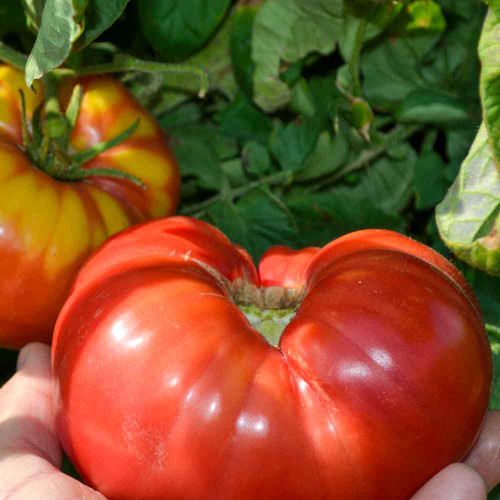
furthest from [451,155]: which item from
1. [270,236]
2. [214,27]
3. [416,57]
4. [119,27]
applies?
[119,27]

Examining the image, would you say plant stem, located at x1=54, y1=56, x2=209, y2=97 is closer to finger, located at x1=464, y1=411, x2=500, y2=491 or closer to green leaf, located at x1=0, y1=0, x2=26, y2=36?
green leaf, located at x1=0, y1=0, x2=26, y2=36

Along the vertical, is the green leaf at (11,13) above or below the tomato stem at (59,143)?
above

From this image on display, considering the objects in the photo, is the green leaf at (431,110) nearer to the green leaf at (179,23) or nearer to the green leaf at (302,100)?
the green leaf at (302,100)

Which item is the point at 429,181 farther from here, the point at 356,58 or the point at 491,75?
the point at 491,75

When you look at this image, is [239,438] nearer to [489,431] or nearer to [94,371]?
[94,371]

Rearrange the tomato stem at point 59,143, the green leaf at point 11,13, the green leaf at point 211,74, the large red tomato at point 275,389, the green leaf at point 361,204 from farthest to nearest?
the green leaf at point 211,74 → the green leaf at point 361,204 → the green leaf at point 11,13 → the tomato stem at point 59,143 → the large red tomato at point 275,389

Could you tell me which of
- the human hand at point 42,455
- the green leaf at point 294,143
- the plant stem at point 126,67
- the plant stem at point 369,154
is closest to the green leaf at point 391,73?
the plant stem at point 369,154
